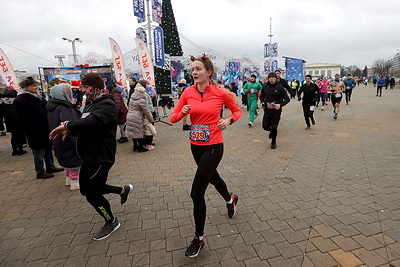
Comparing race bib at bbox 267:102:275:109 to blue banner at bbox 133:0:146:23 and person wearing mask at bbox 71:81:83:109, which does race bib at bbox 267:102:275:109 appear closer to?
person wearing mask at bbox 71:81:83:109

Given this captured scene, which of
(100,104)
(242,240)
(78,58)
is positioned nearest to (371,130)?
(242,240)

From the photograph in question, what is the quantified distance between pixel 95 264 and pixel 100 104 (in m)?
1.65

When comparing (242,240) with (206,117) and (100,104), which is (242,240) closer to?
(206,117)

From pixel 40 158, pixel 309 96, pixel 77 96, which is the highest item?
pixel 77 96

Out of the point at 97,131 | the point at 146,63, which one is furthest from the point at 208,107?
the point at 146,63

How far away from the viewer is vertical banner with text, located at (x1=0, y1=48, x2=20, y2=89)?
1173cm

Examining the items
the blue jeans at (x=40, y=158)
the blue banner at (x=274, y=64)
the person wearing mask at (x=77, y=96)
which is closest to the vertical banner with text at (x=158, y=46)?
the person wearing mask at (x=77, y=96)

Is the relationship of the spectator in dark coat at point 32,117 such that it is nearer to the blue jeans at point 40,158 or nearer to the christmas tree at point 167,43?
the blue jeans at point 40,158

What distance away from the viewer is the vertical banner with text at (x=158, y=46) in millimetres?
13195

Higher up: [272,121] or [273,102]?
[273,102]

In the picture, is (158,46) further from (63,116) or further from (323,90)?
(63,116)

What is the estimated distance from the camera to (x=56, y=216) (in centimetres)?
327

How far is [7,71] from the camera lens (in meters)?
11.9

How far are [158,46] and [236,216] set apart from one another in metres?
12.5
